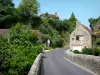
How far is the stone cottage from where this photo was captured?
71.4 metres

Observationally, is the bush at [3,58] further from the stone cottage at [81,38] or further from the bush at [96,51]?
the stone cottage at [81,38]

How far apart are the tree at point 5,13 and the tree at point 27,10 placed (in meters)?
5.53

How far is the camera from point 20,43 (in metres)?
41.3

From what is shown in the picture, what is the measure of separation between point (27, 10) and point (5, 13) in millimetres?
11680

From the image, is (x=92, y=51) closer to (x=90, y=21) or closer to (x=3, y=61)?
(x=3, y=61)

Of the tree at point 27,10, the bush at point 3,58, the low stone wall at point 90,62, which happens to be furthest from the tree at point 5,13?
the bush at point 3,58

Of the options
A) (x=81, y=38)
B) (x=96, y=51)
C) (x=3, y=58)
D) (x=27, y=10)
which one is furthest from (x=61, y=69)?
(x=27, y=10)

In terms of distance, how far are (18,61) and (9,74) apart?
2.60m

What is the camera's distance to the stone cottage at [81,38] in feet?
234

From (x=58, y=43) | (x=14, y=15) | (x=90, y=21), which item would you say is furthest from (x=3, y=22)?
(x=90, y=21)

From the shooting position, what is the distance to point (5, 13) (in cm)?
7538

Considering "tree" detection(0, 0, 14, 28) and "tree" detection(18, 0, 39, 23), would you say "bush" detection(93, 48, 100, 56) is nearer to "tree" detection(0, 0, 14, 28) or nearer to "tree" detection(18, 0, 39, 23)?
"tree" detection(0, 0, 14, 28)

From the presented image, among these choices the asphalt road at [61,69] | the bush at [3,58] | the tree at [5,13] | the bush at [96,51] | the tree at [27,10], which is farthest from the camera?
the tree at [27,10]

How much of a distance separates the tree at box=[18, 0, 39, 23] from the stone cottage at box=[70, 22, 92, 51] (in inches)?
688
